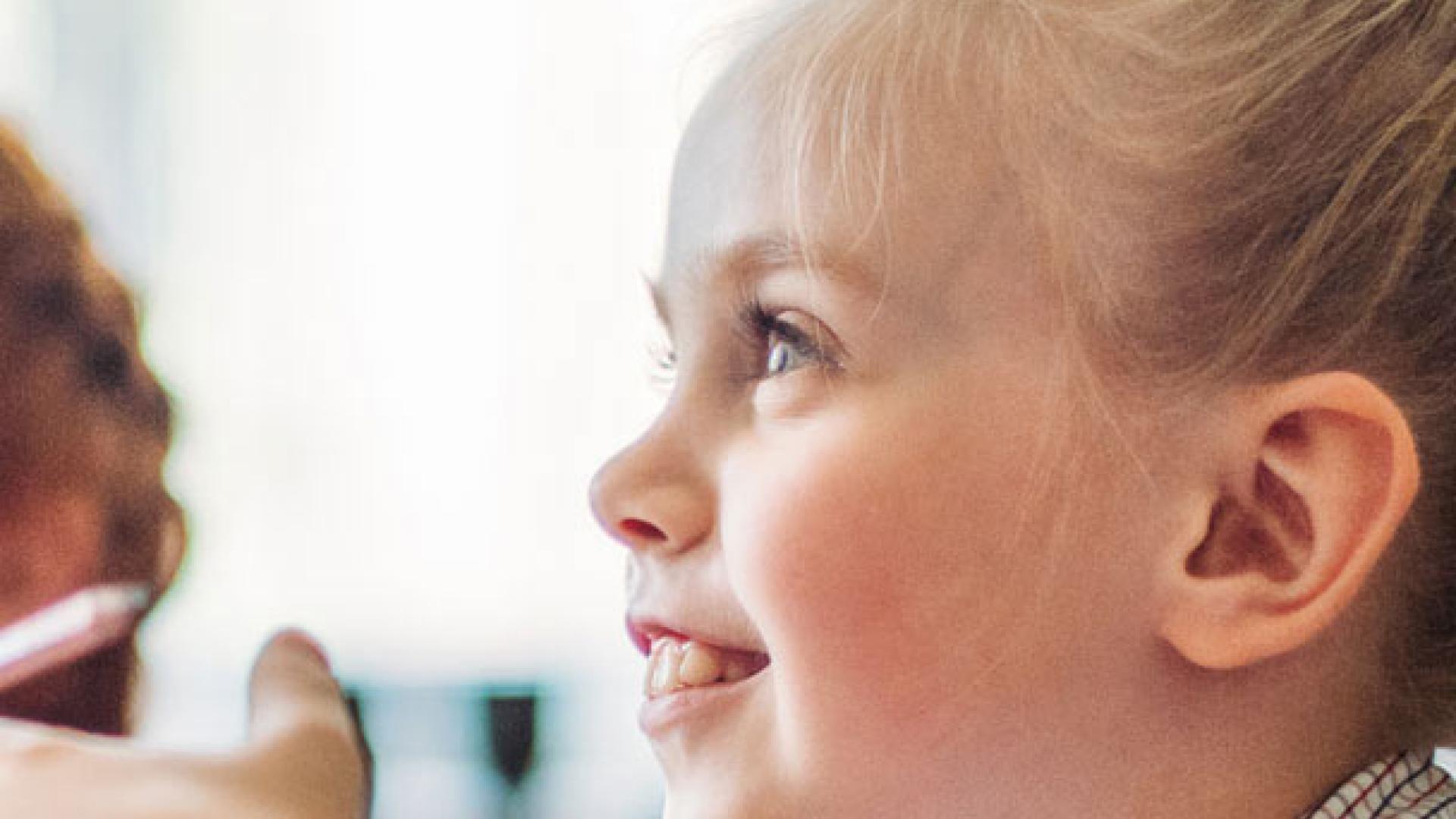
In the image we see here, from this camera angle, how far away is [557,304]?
1016 mm

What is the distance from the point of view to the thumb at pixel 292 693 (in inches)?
26.1

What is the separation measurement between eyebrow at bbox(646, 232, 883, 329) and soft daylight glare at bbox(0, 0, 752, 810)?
447 mm

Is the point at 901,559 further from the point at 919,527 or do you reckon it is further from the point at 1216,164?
the point at 1216,164

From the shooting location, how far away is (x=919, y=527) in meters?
0.49

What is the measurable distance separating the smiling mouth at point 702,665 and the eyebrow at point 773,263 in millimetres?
124

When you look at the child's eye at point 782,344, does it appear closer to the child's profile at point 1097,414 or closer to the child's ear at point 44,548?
the child's profile at point 1097,414

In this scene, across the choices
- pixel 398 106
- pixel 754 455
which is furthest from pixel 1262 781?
pixel 398 106

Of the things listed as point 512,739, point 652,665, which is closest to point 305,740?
point 652,665

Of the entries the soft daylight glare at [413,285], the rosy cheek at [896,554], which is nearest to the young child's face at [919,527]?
the rosy cheek at [896,554]

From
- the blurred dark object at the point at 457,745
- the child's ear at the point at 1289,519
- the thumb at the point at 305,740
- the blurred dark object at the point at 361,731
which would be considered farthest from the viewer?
the blurred dark object at the point at 457,745

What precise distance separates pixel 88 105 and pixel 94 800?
583 millimetres

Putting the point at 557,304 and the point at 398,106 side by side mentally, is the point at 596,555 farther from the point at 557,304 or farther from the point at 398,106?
the point at 398,106

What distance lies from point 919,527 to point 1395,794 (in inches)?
7.1

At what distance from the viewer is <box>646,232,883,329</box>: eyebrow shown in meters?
0.49
